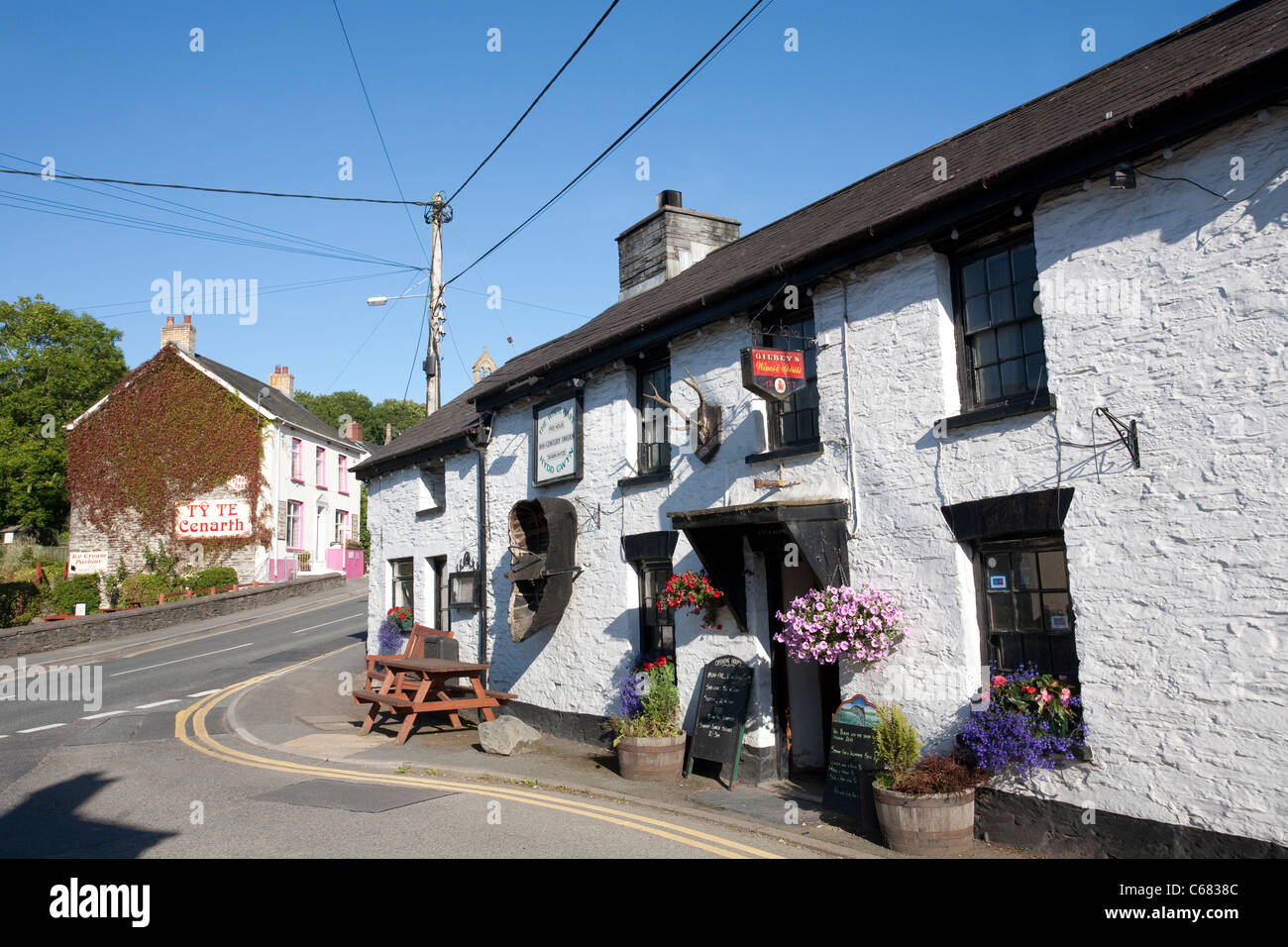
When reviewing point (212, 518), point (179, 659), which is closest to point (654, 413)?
point (179, 659)

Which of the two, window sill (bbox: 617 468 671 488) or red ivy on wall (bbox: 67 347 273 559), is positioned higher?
red ivy on wall (bbox: 67 347 273 559)

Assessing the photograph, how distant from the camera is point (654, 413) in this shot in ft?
40.3

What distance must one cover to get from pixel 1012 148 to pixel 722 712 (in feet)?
21.6

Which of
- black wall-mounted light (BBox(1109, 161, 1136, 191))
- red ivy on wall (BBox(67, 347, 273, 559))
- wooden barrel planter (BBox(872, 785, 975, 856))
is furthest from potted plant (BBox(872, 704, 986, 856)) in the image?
red ivy on wall (BBox(67, 347, 273, 559))

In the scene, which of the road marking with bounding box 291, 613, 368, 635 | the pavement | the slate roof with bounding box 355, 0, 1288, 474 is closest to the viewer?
the slate roof with bounding box 355, 0, 1288, 474

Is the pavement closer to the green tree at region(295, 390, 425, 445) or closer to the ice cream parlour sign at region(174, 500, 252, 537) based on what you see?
the ice cream parlour sign at region(174, 500, 252, 537)

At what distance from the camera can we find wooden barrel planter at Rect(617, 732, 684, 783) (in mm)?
9906

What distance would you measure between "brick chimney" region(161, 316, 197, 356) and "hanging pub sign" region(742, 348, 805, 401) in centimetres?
3695

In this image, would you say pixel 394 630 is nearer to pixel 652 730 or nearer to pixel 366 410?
pixel 652 730

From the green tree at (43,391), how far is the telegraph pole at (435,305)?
2950 cm

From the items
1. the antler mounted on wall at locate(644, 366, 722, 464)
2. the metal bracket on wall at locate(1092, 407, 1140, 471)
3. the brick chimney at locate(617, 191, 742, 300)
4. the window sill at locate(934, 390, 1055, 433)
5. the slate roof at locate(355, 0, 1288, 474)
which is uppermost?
the brick chimney at locate(617, 191, 742, 300)

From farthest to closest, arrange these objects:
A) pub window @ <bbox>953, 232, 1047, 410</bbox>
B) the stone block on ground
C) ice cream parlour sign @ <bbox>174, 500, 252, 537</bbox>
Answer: ice cream parlour sign @ <bbox>174, 500, 252, 537</bbox> → the stone block on ground → pub window @ <bbox>953, 232, 1047, 410</bbox>

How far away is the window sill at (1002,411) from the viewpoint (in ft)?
23.6

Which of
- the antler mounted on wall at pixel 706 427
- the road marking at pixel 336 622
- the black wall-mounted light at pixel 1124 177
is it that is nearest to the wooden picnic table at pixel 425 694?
the antler mounted on wall at pixel 706 427
